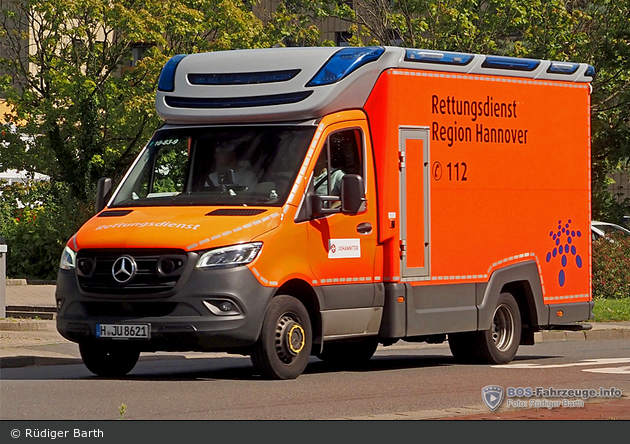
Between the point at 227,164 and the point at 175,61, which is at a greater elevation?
the point at 175,61

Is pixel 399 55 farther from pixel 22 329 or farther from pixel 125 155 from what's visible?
pixel 125 155

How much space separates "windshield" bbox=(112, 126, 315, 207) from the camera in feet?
41.9

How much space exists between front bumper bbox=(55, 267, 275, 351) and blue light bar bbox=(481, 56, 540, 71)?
4.13 m

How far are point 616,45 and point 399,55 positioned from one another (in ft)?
66.0

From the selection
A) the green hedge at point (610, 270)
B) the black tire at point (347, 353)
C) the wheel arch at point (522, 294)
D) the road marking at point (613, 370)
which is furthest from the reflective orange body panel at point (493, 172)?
the green hedge at point (610, 270)

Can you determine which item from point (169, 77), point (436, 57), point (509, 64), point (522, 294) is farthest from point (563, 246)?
point (169, 77)

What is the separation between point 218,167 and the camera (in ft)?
43.1

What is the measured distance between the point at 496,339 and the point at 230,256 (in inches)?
168

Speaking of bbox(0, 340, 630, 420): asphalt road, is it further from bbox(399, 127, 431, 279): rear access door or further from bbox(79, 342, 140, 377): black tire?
bbox(399, 127, 431, 279): rear access door

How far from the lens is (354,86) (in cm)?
1334

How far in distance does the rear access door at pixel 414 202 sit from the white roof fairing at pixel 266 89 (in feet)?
2.36

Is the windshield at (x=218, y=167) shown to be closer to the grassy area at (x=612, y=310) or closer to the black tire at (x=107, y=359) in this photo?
the black tire at (x=107, y=359)

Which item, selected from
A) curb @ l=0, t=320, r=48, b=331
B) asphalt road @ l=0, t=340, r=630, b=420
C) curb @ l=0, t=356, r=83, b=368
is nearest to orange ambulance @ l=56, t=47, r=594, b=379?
asphalt road @ l=0, t=340, r=630, b=420
